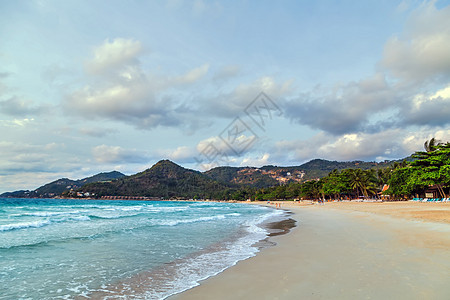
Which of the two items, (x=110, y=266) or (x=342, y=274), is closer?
(x=342, y=274)

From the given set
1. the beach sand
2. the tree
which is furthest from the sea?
the tree

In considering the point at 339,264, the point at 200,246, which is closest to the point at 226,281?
the point at 339,264

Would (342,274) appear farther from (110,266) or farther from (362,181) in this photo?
(362,181)

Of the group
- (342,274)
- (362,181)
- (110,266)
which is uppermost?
(362,181)

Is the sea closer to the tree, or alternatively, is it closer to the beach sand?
the beach sand

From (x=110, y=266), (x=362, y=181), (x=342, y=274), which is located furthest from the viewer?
(x=362, y=181)

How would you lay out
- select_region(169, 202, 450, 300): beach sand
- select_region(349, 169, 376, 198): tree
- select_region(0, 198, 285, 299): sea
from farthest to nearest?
select_region(349, 169, 376, 198): tree < select_region(0, 198, 285, 299): sea < select_region(169, 202, 450, 300): beach sand

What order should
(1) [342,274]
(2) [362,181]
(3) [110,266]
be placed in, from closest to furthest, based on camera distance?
1. (1) [342,274]
2. (3) [110,266]
3. (2) [362,181]

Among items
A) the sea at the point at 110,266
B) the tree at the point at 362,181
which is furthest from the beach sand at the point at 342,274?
the tree at the point at 362,181

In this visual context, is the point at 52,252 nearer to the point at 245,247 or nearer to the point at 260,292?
the point at 245,247

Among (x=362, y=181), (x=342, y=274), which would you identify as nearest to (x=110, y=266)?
(x=342, y=274)

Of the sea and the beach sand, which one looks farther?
the sea

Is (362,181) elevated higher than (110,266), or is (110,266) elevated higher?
(362,181)

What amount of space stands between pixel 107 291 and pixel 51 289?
134cm
